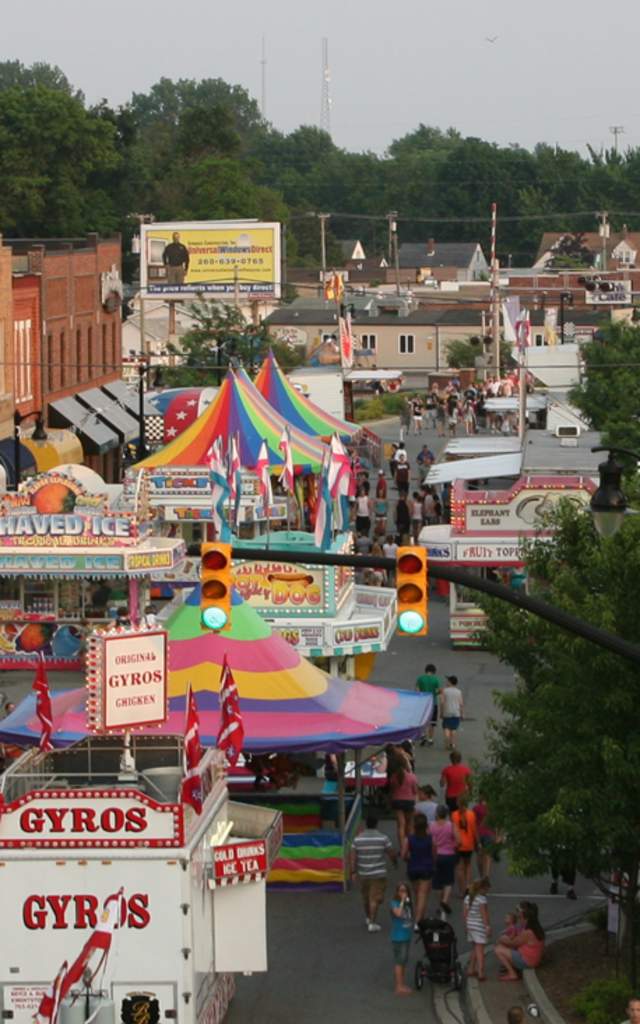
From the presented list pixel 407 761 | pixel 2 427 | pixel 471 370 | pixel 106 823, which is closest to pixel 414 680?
pixel 407 761

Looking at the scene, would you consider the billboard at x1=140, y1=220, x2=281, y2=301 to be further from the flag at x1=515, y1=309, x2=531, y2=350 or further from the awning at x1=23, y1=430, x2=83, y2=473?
the flag at x1=515, y1=309, x2=531, y2=350

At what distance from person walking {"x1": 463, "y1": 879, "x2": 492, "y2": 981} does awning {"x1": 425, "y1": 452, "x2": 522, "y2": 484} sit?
2453cm

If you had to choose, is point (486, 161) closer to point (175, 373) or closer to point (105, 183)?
point (105, 183)

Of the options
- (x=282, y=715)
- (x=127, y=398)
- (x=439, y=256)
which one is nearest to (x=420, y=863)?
(x=282, y=715)

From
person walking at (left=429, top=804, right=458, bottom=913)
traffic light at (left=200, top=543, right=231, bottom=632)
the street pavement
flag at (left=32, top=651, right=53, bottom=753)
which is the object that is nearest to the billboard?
the street pavement

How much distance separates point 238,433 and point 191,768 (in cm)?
2435

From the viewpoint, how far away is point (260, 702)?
2194cm

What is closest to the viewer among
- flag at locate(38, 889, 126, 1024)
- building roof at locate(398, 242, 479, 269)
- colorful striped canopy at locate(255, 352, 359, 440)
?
flag at locate(38, 889, 126, 1024)

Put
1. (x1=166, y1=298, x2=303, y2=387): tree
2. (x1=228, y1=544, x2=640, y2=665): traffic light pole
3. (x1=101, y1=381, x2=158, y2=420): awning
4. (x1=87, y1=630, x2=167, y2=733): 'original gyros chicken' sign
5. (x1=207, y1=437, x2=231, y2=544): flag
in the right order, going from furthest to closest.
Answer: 1. (x1=166, y1=298, x2=303, y2=387): tree
2. (x1=101, y1=381, x2=158, y2=420): awning
3. (x1=207, y1=437, x2=231, y2=544): flag
4. (x1=87, y1=630, x2=167, y2=733): 'original gyros chicken' sign
5. (x1=228, y1=544, x2=640, y2=665): traffic light pole

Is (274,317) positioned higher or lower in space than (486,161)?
lower

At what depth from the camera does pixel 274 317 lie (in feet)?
373

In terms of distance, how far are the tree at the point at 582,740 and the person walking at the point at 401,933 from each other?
1.03 meters

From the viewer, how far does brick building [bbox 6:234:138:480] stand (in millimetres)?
59406

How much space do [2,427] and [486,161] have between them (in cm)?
14743
